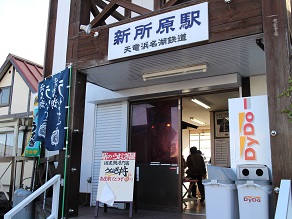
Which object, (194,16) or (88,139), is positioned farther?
(88,139)

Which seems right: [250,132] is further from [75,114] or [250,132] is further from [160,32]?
[75,114]

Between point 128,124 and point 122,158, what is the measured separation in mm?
1451

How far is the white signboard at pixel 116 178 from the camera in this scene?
552 centimetres

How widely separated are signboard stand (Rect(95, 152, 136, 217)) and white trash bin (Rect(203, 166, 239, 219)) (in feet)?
6.00

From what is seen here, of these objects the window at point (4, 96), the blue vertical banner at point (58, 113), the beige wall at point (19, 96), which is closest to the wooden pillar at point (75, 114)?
the blue vertical banner at point (58, 113)

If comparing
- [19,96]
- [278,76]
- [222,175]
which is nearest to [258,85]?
[278,76]

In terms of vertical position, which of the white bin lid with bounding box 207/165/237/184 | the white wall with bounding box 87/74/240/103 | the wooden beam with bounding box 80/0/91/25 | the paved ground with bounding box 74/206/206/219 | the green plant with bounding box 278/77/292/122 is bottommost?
the paved ground with bounding box 74/206/206/219

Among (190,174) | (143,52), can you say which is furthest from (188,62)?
(190,174)

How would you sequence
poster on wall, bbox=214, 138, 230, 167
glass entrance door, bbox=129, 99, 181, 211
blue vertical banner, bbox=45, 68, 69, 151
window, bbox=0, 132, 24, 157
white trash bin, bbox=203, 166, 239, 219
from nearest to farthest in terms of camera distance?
white trash bin, bbox=203, 166, 239, 219
blue vertical banner, bbox=45, 68, 69, 151
glass entrance door, bbox=129, 99, 181, 211
poster on wall, bbox=214, 138, 230, 167
window, bbox=0, 132, 24, 157

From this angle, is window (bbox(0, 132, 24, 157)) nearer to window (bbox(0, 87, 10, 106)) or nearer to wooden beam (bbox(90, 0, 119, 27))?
window (bbox(0, 87, 10, 106))

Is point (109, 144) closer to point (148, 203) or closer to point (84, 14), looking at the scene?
point (148, 203)

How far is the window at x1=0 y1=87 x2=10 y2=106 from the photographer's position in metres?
14.3

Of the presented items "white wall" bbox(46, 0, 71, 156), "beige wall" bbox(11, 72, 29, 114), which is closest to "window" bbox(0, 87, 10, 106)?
"beige wall" bbox(11, 72, 29, 114)

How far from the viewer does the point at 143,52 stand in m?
4.81
